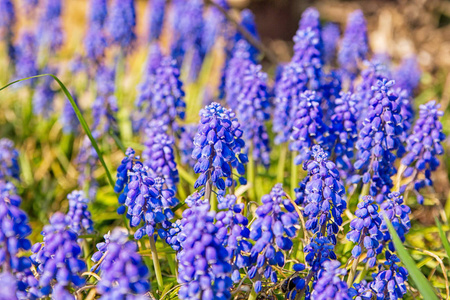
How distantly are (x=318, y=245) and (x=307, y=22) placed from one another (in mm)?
4176

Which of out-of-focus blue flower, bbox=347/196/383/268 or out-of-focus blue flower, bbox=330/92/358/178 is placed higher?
out-of-focus blue flower, bbox=330/92/358/178

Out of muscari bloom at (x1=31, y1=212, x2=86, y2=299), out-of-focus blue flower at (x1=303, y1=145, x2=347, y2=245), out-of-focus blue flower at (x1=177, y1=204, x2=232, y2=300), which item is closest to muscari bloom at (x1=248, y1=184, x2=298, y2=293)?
out-of-focus blue flower at (x1=177, y1=204, x2=232, y2=300)

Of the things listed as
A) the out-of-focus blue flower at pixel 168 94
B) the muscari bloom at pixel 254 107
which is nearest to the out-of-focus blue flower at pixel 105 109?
the out-of-focus blue flower at pixel 168 94

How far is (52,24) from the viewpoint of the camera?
9.46 metres

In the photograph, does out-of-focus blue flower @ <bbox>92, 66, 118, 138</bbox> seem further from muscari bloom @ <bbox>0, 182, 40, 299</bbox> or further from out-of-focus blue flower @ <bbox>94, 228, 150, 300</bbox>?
out-of-focus blue flower @ <bbox>94, 228, 150, 300</bbox>

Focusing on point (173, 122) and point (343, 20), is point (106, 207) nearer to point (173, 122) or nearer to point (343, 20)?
point (173, 122)

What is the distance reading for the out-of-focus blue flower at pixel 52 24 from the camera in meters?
9.26

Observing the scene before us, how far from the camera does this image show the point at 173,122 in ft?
18.4

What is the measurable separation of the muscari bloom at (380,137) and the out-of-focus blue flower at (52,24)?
7046mm

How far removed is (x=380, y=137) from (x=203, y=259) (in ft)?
7.13

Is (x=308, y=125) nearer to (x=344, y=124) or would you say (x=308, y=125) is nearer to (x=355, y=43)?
(x=344, y=124)

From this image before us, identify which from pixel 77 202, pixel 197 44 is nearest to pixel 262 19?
pixel 197 44

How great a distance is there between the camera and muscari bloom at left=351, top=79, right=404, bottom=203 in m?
4.08

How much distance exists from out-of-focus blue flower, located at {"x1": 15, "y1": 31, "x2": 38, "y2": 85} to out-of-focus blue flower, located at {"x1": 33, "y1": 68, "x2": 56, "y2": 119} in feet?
0.97
